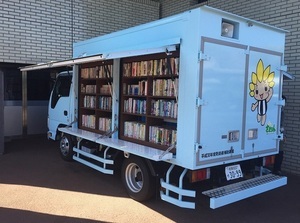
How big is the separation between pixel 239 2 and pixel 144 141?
4949 millimetres

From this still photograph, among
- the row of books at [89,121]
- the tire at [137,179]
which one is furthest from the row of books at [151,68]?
the row of books at [89,121]

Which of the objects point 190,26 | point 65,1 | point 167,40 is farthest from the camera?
point 65,1

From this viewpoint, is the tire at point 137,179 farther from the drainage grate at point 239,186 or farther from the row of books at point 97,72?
the row of books at point 97,72

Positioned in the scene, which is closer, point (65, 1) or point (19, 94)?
point (65, 1)

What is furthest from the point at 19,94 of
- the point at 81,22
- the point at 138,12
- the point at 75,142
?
the point at 138,12

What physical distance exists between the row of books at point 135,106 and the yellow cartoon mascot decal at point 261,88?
1.78 meters

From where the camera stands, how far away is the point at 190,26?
377cm

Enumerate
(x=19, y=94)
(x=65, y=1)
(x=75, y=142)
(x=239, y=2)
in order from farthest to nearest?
1. (x=19, y=94)
2. (x=65, y=1)
3. (x=239, y=2)
4. (x=75, y=142)

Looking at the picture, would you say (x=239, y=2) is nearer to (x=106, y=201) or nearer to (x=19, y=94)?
(x=106, y=201)

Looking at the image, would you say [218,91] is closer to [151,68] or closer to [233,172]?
[233,172]

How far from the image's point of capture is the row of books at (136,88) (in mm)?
5008

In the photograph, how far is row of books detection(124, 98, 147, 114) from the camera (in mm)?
5028

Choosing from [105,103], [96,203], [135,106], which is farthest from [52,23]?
[96,203]

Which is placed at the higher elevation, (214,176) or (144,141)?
(144,141)
